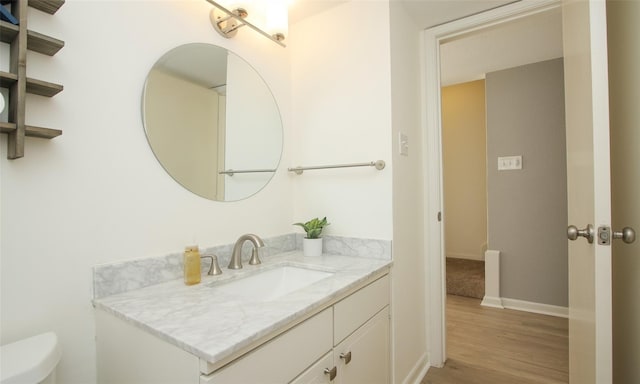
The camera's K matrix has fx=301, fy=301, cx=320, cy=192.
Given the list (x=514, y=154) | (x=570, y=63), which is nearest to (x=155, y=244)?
(x=570, y=63)

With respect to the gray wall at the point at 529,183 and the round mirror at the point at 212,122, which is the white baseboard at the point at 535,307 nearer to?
the gray wall at the point at 529,183

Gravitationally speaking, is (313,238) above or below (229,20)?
below

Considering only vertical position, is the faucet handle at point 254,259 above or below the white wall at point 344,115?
below

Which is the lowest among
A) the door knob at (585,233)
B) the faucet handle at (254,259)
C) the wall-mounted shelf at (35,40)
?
the faucet handle at (254,259)

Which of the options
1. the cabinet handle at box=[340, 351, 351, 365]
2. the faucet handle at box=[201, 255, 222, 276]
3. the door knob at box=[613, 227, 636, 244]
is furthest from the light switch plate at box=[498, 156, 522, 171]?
the faucet handle at box=[201, 255, 222, 276]

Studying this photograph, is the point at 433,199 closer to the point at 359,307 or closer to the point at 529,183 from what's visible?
the point at 359,307

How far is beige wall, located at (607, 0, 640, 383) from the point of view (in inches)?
39.4

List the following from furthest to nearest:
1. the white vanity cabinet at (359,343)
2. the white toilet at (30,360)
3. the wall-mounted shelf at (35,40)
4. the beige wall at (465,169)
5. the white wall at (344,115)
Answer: the beige wall at (465,169)
the white wall at (344,115)
the white vanity cabinet at (359,343)
the wall-mounted shelf at (35,40)
the white toilet at (30,360)

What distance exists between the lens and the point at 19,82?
0.76m

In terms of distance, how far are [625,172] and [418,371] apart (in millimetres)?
1372

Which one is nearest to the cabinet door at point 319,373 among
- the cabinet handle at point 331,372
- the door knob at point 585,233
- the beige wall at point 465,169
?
the cabinet handle at point 331,372

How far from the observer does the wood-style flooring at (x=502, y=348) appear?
1731 millimetres

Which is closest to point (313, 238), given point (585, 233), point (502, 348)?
point (585, 233)

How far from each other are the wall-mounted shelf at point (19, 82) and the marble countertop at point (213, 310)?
502 mm
